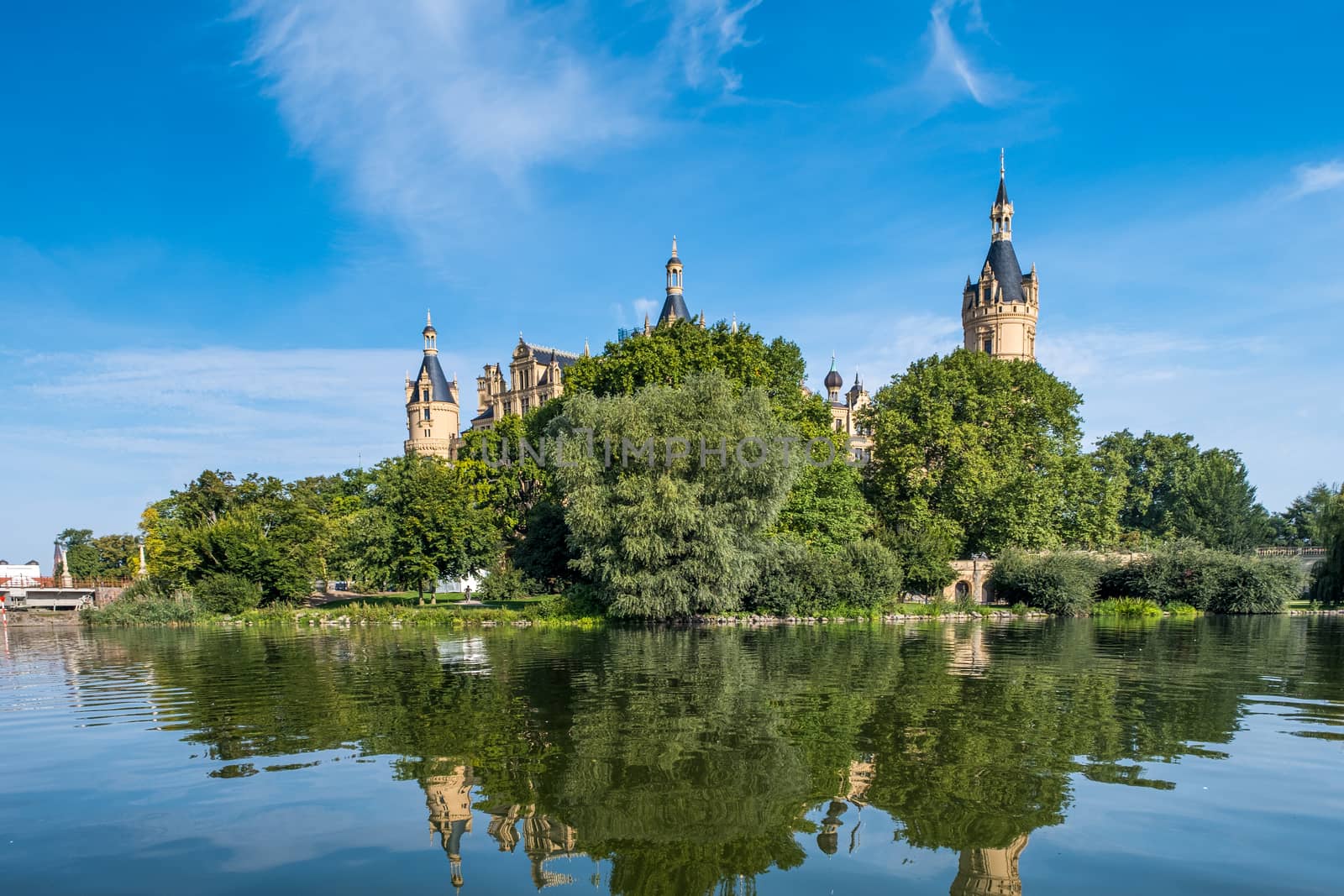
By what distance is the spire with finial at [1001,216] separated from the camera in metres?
84.3

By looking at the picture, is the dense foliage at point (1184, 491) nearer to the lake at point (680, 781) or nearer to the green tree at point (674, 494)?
the green tree at point (674, 494)

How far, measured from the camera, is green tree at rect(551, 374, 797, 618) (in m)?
34.1

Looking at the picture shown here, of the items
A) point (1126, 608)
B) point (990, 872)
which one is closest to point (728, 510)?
point (1126, 608)

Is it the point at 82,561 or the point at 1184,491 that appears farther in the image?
the point at 82,561

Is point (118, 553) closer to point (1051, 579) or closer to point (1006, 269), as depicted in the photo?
point (1051, 579)

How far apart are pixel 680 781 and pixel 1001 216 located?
85.8m

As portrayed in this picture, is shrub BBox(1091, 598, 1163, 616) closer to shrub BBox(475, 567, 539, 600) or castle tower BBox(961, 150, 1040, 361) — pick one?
shrub BBox(475, 567, 539, 600)

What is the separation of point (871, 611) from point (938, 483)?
1408 centimetres

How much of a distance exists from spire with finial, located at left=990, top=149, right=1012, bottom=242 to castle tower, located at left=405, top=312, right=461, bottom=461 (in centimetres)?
6291

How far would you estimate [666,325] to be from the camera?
69062 mm

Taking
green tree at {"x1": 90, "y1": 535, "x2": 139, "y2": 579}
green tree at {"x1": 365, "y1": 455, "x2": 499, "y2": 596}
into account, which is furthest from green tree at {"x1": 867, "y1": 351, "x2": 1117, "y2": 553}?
green tree at {"x1": 90, "y1": 535, "x2": 139, "y2": 579}

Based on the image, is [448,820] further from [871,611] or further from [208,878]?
[871,611]

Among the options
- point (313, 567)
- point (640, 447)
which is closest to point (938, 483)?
point (640, 447)

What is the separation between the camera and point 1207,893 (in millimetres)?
6953
